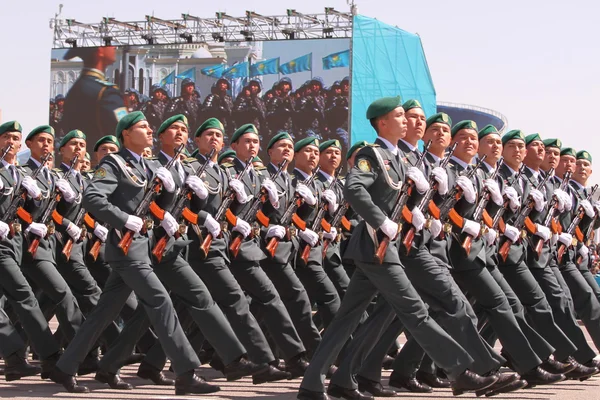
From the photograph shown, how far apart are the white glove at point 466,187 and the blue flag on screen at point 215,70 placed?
89.9 ft

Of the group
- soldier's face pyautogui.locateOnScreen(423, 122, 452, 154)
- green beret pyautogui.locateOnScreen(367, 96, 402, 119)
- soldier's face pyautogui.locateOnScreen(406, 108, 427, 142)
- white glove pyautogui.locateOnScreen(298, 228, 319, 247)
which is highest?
green beret pyautogui.locateOnScreen(367, 96, 402, 119)

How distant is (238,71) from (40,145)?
26.1 metres

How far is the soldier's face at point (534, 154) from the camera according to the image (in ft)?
30.7

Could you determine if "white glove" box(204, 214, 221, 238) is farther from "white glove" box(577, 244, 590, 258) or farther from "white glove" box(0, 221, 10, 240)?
"white glove" box(577, 244, 590, 258)

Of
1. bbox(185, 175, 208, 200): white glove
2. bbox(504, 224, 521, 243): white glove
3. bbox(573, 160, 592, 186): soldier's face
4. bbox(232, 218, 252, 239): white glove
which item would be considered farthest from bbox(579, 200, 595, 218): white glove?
bbox(185, 175, 208, 200): white glove

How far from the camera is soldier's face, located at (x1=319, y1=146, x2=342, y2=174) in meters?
10.3

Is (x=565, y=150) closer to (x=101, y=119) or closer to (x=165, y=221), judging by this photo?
(x=165, y=221)

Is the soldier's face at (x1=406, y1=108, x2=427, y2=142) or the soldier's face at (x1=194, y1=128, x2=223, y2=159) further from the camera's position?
the soldier's face at (x1=194, y1=128, x2=223, y2=159)

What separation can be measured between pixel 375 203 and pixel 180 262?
1.26m

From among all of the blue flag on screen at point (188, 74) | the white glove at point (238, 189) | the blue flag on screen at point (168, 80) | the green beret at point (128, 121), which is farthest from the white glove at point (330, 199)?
the blue flag on screen at point (168, 80)

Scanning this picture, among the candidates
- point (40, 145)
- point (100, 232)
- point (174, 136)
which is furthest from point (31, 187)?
point (174, 136)

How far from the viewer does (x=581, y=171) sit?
33.6 ft

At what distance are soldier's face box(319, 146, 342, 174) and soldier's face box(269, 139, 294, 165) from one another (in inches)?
27.8

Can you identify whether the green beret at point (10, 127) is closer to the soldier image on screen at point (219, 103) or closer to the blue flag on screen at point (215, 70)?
the soldier image on screen at point (219, 103)
